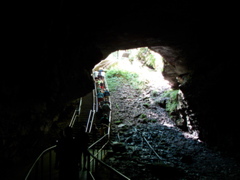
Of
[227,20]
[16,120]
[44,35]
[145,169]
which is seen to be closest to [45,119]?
[16,120]

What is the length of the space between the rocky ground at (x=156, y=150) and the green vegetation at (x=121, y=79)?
3.85m

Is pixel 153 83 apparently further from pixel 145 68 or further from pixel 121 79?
pixel 145 68

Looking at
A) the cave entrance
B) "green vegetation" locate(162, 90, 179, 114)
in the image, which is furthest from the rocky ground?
the cave entrance

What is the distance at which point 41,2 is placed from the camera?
5168mm

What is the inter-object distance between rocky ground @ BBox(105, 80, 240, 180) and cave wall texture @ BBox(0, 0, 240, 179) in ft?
5.47

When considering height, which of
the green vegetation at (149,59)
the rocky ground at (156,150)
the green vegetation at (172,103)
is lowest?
the rocky ground at (156,150)

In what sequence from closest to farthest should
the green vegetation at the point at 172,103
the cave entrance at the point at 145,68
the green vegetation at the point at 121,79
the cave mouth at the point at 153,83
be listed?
the cave mouth at the point at 153,83, the green vegetation at the point at 172,103, the green vegetation at the point at 121,79, the cave entrance at the point at 145,68

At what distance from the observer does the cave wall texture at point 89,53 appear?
575 cm

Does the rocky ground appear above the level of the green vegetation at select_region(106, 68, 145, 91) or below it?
below

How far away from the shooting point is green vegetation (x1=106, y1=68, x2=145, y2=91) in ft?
71.5

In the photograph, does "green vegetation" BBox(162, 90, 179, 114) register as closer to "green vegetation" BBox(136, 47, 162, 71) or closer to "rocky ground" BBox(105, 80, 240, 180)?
"rocky ground" BBox(105, 80, 240, 180)

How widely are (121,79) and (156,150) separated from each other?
50.4ft

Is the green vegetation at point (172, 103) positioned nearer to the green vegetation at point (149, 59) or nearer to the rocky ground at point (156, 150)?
the rocky ground at point (156, 150)

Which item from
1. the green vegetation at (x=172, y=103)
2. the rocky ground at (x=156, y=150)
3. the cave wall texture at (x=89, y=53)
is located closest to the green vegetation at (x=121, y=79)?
the rocky ground at (x=156, y=150)
